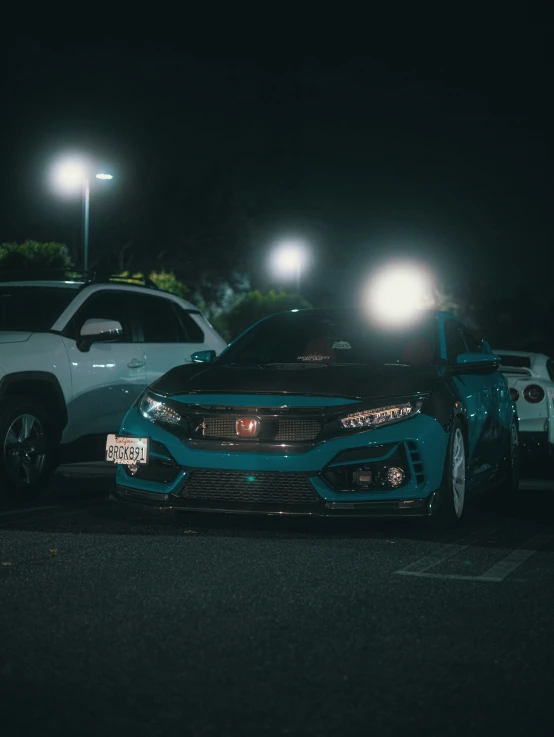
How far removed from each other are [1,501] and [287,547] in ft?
10.7

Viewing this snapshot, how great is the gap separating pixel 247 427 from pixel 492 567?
1862 millimetres

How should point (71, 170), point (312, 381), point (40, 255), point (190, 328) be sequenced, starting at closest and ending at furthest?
point (312, 381), point (190, 328), point (40, 255), point (71, 170)

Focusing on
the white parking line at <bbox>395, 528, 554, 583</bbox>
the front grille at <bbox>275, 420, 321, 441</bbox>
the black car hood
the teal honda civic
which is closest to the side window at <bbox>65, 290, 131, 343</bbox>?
the teal honda civic

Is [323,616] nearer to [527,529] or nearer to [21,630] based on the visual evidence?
[21,630]

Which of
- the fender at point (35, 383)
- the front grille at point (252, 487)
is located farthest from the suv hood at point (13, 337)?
the front grille at point (252, 487)

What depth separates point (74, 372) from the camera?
1039 centimetres

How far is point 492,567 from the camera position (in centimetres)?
712

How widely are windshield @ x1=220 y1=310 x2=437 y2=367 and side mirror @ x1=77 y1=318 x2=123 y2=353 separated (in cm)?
123

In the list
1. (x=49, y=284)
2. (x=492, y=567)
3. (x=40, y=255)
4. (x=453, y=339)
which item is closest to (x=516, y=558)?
(x=492, y=567)

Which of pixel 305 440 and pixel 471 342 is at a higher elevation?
pixel 471 342

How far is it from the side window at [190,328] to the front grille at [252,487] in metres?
4.08

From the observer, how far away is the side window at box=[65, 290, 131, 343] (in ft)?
35.8

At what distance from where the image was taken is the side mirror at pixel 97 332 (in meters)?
10.2

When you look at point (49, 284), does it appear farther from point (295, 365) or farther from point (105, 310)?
point (295, 365)
